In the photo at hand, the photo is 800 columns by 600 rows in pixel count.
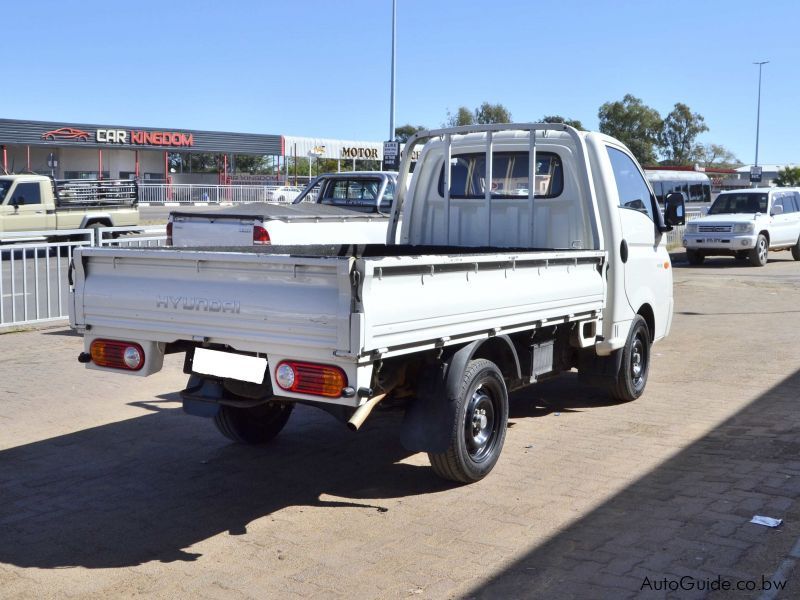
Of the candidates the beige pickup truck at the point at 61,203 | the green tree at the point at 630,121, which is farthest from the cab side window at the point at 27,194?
the green tree at the point at 630,121

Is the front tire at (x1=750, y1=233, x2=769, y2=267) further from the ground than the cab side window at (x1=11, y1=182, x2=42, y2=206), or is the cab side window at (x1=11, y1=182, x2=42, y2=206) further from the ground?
the cab side window at (x1=11, y1=182, x2=42, y2=206)

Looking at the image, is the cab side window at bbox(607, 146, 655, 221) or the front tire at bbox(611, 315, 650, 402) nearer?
the cab side window at bbox(607, 146, 655, 221)

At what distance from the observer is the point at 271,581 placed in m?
4.51

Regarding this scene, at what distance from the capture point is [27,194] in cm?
2225

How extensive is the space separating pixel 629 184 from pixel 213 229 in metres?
5.54

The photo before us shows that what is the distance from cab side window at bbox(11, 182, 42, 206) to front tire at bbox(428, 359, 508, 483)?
18.9 m

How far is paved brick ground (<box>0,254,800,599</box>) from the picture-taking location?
179 inches

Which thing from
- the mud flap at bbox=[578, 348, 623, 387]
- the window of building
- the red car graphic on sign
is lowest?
the mud flap at bbox=[578, 348, 623, 387]

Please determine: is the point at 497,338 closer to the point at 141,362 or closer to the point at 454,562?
the point at 454,562

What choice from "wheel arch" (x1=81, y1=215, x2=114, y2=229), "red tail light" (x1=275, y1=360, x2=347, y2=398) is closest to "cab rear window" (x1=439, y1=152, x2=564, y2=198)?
"red tail light" (x1=275, y1=360, x2=347, y2=398)

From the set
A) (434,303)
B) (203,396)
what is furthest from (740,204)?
(203,396)

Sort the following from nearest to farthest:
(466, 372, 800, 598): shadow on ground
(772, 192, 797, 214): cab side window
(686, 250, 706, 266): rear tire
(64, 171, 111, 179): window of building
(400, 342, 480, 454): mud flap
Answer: (466, 372, 800, 598): shadow on ground < (400, 342, 480, 454): mud flap < (686, 250, 706, 266): rear tire < (772, 192, 797, 214): cab side window < (64, 171, 111, 179): window of building

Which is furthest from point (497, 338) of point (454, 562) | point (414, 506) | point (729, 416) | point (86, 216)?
point (86, 216)

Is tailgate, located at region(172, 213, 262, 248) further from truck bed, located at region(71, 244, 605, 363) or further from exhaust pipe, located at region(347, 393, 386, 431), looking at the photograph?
exhaust pipe, located at region(347, 393, 386, 431)
